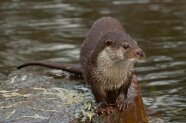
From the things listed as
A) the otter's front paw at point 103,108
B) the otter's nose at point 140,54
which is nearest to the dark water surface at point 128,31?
the otter's front paw at point 103,108

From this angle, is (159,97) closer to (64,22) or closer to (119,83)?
(119,83)

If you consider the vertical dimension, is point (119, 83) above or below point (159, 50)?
above

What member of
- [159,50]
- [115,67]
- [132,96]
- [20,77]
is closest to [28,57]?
[159,50]

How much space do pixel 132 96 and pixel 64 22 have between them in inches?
217

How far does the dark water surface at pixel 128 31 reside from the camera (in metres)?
7.81

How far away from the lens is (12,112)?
5.00 metres

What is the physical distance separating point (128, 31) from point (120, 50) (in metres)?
5.49

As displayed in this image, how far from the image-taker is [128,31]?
34.3 feet

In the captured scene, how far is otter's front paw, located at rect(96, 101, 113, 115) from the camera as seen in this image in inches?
204

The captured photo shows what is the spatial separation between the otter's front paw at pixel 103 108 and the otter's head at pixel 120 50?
388mm

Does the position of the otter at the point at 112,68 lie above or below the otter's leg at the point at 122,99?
above

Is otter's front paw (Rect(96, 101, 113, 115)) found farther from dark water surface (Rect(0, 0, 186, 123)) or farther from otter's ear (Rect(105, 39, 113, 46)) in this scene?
dark water surface (Rect(0, 0, 186, 123))

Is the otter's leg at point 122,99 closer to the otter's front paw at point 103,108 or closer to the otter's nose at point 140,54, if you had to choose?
the otter's front paw at point 103,108

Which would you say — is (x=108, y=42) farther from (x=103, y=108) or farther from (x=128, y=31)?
(x=128, y=31)
